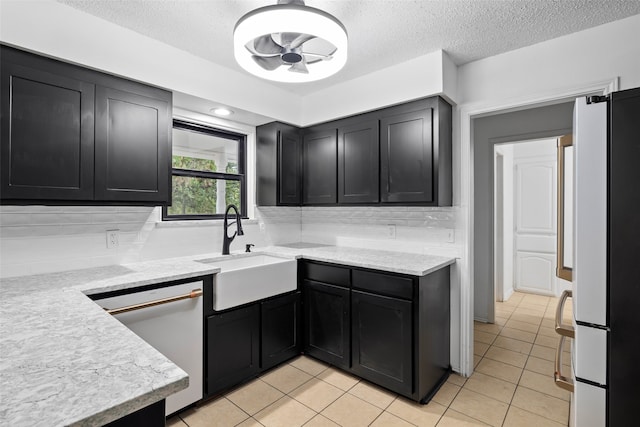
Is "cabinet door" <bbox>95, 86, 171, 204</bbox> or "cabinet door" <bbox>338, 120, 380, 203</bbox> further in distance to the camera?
"cabinet door" <bbox>338, 120, 380, 203</bbox>

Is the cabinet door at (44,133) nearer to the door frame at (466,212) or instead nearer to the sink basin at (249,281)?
the sink basin at (249,281)

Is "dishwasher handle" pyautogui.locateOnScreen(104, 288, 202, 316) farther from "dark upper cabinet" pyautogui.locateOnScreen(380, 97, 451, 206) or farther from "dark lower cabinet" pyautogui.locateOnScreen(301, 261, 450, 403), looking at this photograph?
"dark upper cabinet" pyautogui.locateOnScreen(380, 97, 451, 206)

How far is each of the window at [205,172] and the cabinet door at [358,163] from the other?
41.7 inches

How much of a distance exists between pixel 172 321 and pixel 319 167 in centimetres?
190

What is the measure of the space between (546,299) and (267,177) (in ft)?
14.3

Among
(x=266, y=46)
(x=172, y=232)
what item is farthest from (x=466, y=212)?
(x=172, y=232)

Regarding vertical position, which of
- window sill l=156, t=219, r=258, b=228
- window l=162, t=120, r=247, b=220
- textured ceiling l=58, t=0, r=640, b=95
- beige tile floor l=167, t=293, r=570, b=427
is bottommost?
beige tile floor l=167, t=293, r=570, b=427

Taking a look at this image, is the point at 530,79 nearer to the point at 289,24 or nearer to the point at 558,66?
the point at 558,66

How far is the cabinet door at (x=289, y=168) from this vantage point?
320cm

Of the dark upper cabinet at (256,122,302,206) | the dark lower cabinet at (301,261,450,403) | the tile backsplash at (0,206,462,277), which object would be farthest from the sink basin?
the dark upper cabinet at (256,122,302,206)

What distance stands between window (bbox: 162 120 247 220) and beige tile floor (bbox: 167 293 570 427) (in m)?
1.54

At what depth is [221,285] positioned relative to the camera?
2.21m

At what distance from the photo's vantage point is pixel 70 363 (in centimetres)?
89

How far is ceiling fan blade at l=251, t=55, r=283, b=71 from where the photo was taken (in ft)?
5.94
